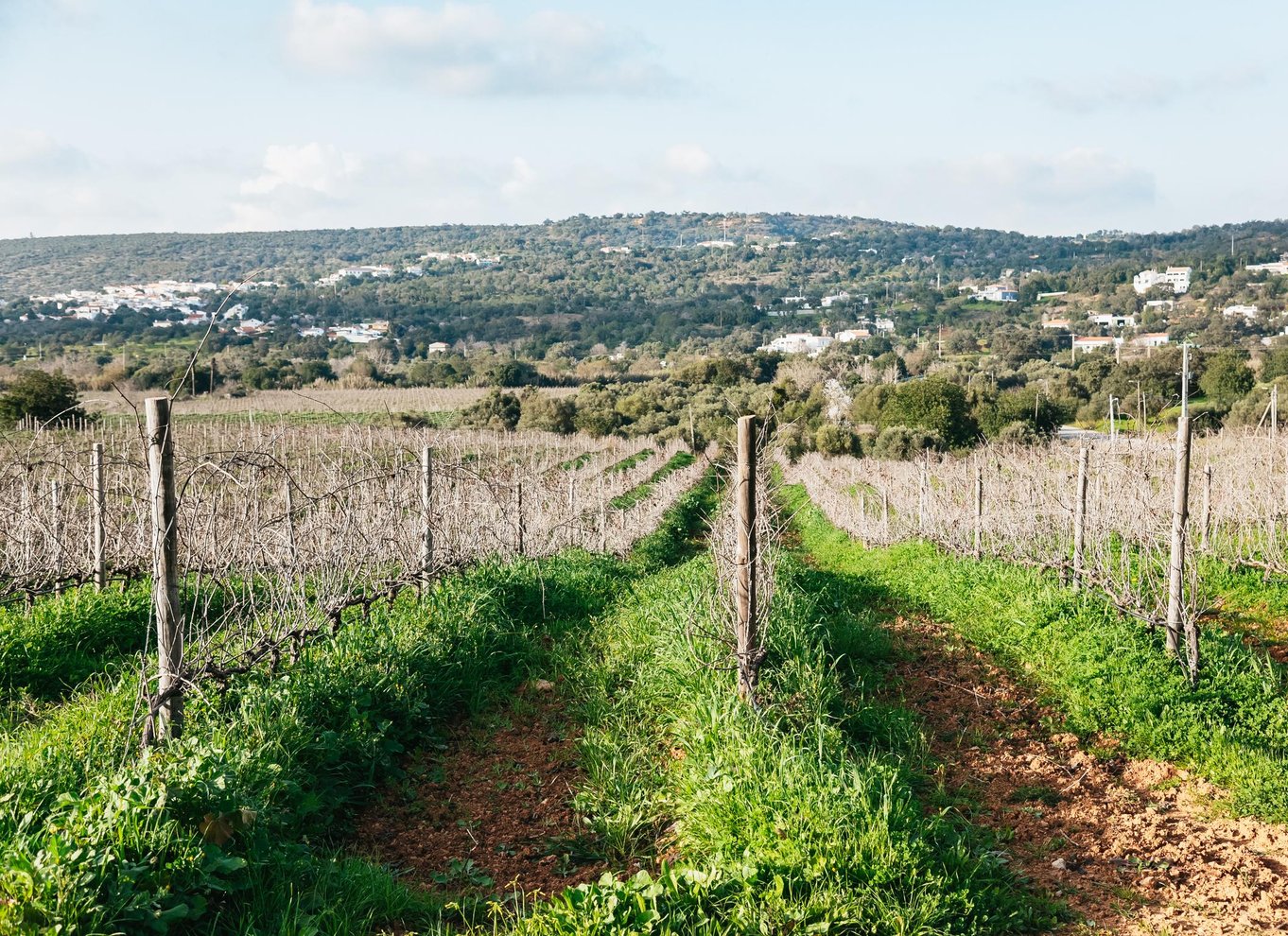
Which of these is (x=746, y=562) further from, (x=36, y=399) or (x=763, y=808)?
(x=36, y=399)

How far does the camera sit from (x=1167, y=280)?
308 feet

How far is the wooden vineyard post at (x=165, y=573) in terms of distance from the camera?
4.48 m

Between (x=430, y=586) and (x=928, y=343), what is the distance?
79902 millimetres

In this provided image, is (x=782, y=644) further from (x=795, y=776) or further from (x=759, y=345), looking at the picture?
(x=759, y=345)

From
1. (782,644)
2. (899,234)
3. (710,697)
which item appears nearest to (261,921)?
(710,697)

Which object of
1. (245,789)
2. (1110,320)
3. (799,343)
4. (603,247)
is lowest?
(245,789)

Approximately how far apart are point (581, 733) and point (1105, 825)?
10.9ft

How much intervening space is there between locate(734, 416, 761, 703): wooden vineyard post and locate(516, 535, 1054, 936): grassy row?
187 mm

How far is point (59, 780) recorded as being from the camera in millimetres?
4125

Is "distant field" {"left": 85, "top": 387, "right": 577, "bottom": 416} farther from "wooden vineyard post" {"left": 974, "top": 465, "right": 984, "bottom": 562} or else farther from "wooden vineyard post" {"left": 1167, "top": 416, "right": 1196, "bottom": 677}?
"wooden vineyard post" {"left": 1167, "top": 416, "right": 1196, "bottom": 677}

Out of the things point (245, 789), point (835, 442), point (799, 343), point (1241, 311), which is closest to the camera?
point (245, 789)

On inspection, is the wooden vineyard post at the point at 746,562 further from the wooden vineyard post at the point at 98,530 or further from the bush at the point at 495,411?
the bush at the point at 495,411

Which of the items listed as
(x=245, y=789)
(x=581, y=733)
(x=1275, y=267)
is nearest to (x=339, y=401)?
(x=581, y=733)

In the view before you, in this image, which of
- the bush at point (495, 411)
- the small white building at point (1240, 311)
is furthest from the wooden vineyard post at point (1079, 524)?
the small white building at point (1240, 311)
